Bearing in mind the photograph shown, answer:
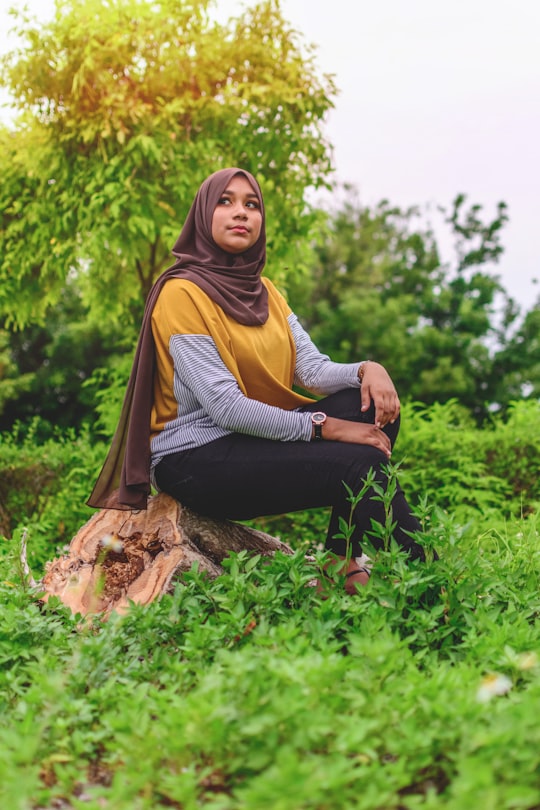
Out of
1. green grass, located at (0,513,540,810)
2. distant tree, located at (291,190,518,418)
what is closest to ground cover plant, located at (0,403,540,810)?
green grass, located at (0,513,540,810)

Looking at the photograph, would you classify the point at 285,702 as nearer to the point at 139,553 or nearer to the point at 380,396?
the point at 380,396

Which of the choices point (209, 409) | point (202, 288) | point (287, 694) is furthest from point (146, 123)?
point (287, 694)

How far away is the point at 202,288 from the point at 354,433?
810 mm

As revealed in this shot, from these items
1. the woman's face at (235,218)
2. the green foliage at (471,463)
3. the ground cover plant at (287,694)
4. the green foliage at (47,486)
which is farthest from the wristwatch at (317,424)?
the green foliage at (47,486)

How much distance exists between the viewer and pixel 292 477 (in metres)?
2.95

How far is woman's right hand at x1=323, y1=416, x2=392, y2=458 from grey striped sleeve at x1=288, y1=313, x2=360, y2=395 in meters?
0.30

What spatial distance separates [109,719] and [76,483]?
370 cm

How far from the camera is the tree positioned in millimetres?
5836

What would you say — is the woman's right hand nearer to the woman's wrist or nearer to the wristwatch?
the wristwatch

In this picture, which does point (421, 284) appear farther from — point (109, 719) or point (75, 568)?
point (109, 719)

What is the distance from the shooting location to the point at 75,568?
337 cm

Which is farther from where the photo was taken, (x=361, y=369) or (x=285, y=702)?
(x=361, y=369)

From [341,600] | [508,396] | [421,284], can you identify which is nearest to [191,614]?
[341,600]

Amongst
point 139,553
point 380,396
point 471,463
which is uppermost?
point 380,396
